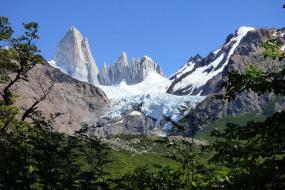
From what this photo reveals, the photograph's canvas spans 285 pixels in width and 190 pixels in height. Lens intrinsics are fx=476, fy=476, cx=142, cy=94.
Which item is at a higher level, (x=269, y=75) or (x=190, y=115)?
(x=190, y=115)

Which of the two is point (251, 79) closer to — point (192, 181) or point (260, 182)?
point (260, 182)

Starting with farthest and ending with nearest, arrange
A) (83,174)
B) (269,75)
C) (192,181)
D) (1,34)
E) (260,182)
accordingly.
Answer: (1,34)
(83,174)
(192,181)
(269,75)
(260,182)

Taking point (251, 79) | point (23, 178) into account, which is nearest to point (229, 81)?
point (251, 79)

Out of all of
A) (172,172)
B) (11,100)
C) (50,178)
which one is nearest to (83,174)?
(50,178)

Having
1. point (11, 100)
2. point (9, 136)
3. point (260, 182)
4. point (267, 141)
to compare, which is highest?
point (11, 100)

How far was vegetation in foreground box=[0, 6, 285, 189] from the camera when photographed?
416 inches

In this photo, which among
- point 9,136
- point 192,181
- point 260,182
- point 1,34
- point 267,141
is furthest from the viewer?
point 1,34

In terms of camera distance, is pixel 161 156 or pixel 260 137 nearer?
pixel 260 137

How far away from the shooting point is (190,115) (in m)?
27.4

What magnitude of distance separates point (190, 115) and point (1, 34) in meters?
16.2

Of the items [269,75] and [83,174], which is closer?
[269,75]

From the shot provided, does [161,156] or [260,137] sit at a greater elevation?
[161,156]

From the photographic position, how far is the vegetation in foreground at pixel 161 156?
10.6 meters

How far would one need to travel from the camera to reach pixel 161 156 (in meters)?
25.4
